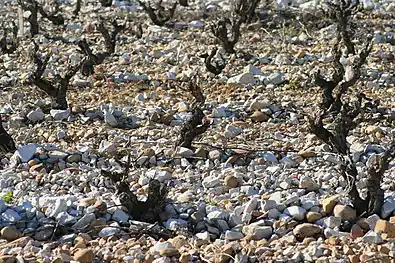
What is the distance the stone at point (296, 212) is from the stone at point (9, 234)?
1286mm

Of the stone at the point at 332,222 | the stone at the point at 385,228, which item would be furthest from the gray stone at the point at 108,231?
the stone at the point at 385,228

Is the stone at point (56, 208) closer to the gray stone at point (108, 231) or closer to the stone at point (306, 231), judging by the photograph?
Answer: the gray stone at point (108, 231)

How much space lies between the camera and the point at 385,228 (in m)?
3.63

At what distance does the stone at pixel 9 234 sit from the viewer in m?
3.76

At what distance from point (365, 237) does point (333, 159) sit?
1100 millimetres

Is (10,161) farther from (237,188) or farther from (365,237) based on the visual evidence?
(365,237)

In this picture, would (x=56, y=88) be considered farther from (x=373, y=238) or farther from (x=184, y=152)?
(x=373, y=238)

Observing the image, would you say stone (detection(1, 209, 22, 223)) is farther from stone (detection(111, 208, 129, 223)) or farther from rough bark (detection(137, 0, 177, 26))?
rough bark (detection(137, 0, 177, 26))

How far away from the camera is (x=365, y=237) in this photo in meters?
3.57

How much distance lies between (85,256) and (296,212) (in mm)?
1041

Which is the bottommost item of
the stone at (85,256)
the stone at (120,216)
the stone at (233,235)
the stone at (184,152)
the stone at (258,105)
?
the stone at (258,105)

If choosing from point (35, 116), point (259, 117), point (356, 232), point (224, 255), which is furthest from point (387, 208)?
point (35, 116)

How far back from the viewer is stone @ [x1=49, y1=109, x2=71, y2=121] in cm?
582

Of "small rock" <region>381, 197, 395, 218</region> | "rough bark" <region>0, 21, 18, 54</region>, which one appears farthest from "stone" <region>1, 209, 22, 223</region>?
"rough bark" <region>0, 21, 18, 54</region>
